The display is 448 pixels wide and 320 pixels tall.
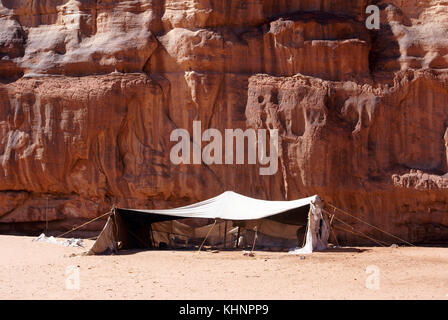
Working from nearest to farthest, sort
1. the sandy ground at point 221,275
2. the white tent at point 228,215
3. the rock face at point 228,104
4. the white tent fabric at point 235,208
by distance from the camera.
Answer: the sandy ground at point 221,275 → the white tent at point 228,215 → the white tent fabric at point 235,208 → the rock face at point 228,104

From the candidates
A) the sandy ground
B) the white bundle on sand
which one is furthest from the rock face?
the sandy ground

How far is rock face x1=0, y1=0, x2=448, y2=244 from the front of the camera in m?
20.6

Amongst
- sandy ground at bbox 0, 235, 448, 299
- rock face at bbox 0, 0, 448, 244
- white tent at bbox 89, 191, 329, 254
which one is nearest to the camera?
sandy ground at bbox 0, 235, 448, 299

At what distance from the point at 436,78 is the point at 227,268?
1080 centimetres

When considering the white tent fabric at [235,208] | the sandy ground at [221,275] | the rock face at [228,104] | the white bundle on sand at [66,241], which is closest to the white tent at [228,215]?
the white tent fabric at [235,208]

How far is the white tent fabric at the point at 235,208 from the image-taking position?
17.4m

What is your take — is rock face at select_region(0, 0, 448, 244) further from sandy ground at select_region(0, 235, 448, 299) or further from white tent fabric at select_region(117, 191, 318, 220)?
sandy ground at select_region(0, 235, 448, 299)

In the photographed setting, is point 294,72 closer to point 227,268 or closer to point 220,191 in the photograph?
point 220,191

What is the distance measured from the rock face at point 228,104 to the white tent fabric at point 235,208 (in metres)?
3.11

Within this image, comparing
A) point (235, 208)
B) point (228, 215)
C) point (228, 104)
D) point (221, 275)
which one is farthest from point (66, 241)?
point (221, 275)

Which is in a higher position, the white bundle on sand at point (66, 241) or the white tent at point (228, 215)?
the white tent at point (228, 215)

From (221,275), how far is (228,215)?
4471 mm

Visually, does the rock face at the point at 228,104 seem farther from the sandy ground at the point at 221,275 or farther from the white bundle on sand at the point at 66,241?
the sandy ground at the point at 221,275
